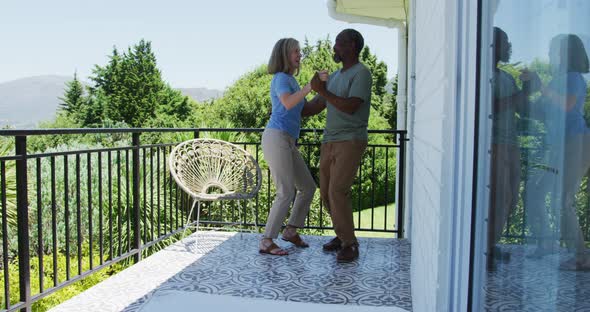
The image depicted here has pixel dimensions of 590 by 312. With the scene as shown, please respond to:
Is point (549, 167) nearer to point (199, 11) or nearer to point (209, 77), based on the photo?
point (199, 11)

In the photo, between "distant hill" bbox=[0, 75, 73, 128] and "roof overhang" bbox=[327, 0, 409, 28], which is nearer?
"roof overhang" bbox=[327, 0, 409, 28]

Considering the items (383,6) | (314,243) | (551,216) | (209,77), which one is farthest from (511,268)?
(209,77)

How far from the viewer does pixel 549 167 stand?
0.73m

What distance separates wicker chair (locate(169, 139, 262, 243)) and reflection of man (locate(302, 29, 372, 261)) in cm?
86

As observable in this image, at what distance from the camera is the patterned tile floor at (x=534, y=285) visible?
651mm


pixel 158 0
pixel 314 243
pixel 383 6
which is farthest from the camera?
pixel 158 0

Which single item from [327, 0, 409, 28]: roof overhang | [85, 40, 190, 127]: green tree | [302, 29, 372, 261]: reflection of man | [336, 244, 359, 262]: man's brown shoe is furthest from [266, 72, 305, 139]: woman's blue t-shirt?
[85, 40, 190, 127]: green tree

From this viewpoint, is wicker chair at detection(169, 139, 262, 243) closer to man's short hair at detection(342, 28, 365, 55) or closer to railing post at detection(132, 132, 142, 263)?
railing post at detection(132, 132, 142, 263)

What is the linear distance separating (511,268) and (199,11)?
139 ft

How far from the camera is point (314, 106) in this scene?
147 inches

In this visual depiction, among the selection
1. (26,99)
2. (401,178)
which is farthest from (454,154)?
(26,99)

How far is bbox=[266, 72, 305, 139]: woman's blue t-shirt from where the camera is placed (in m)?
3.52

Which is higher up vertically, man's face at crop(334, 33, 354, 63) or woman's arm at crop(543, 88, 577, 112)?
man's face at crop(334, 33, 354, 63)

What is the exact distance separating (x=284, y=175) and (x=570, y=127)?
2.96 metres
